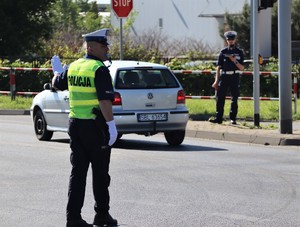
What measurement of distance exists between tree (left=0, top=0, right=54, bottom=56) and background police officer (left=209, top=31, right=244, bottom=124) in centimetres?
2592

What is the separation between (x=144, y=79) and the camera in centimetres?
1638

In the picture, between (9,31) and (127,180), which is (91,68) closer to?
(127,180)

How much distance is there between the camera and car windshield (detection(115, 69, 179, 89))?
1610 centimetres

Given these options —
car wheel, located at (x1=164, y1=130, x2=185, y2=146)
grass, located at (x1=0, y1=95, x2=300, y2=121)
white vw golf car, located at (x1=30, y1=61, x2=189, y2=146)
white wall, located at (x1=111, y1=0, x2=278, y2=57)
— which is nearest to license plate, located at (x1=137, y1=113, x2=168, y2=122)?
white vw golf car, located at (x1=30, y1=61, x2=189, y2=146)

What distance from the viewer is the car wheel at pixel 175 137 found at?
54.3 ft

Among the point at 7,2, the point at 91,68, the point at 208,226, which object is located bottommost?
the point at 208,226

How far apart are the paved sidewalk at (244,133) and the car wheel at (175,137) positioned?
1469 millimetres

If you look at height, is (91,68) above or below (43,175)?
above

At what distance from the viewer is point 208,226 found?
887cm

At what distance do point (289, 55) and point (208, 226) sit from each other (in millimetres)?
9184

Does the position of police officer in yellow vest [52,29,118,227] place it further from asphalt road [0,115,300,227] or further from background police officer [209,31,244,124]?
background police officer [209,31,244,124]

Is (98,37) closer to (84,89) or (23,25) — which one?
(84,89)

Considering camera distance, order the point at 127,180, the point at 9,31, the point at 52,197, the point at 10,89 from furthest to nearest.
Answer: the point at 9,31
the point at 10,89
the point at 127,180
the point at 52,197

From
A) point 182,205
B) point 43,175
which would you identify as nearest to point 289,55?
point 43,175
